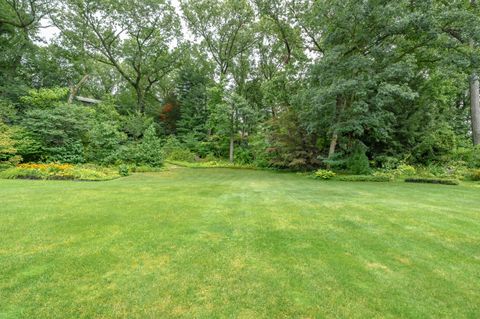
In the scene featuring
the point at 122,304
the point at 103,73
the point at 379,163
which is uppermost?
the point at 103,73

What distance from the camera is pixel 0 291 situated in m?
2.23

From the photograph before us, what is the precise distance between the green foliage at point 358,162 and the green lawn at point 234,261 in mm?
6610

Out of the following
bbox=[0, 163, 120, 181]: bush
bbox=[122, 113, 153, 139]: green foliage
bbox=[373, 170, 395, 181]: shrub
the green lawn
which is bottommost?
the green lawn

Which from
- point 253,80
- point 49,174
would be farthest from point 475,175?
point 253,80

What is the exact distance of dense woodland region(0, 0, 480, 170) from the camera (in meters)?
10.9

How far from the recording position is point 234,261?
293cm

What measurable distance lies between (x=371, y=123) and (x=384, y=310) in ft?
35.1

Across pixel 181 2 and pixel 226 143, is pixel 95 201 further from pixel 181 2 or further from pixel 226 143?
pixel 181 2

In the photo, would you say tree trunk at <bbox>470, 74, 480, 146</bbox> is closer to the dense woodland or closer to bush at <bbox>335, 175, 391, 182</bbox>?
the dense woodland

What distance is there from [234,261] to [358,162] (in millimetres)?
10788

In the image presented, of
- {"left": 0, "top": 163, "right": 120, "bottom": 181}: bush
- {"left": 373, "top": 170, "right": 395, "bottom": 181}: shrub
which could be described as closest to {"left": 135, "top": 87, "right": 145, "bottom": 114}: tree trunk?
{"left": 0, "top": 163, "right": 120, "bottom": 181}: bush

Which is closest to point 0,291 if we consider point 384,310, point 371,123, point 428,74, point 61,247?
point 61,247

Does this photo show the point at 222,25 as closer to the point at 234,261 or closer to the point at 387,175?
the point at 387,175

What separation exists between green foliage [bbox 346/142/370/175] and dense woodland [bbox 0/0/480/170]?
2.9 inches
